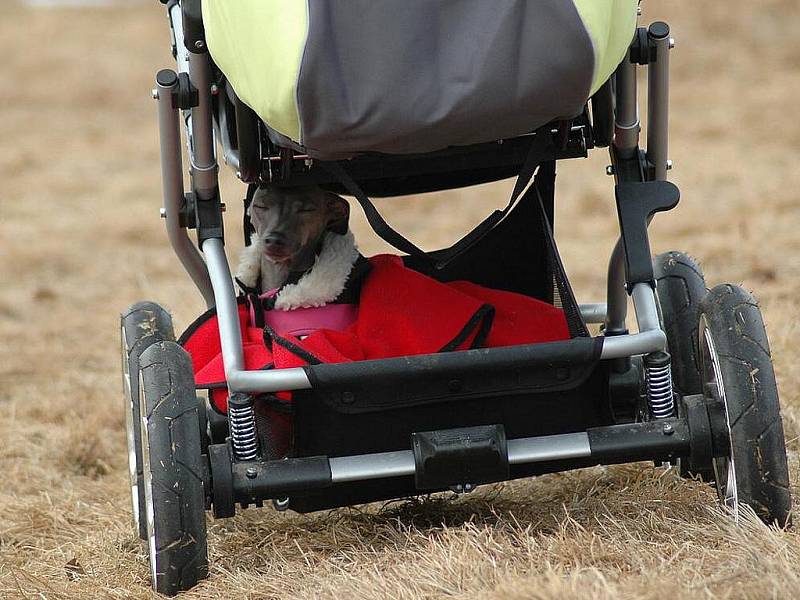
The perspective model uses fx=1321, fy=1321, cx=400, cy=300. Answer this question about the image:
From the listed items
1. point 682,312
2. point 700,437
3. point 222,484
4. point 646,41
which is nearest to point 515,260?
point 682,312

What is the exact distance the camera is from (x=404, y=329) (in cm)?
344

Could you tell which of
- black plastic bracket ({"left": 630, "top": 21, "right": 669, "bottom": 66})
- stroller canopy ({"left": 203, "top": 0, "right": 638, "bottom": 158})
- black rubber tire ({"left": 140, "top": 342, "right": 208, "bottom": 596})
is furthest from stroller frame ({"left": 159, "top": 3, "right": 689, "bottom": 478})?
stroller canopy ({"left": 203, "top": 0, "right": 638, "bottom": 158})

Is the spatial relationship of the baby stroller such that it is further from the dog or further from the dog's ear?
the dog's ear

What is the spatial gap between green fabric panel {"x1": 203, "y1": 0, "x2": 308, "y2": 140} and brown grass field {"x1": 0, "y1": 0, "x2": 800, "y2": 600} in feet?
3.52

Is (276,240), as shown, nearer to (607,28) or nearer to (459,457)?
(459,457)

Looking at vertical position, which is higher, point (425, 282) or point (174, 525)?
point (425, 282)

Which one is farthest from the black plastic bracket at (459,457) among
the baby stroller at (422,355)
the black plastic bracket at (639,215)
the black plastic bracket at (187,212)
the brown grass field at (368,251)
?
the black plastic bracket at (187,212)

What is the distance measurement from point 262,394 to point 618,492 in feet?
3.74

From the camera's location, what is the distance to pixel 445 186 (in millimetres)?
4043

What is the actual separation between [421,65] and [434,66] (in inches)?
1.1

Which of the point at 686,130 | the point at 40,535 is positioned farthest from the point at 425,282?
the point at 686,130

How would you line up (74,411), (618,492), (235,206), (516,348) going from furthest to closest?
(235,206) < (74,411) < (618,492) < (516,348)

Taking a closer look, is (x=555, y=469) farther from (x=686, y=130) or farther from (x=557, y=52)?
(x=686, y=130)

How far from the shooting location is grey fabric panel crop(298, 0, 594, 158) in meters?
2.85
